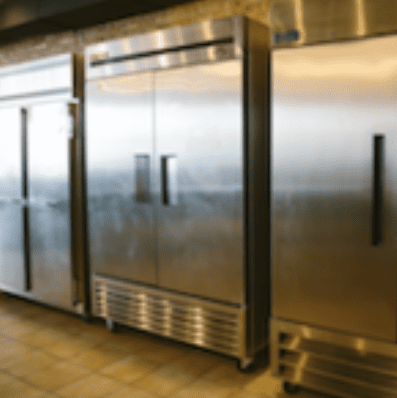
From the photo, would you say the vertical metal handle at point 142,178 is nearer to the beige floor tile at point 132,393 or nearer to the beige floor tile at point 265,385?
the beige floor tile at point 132,393

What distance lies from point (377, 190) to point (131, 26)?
10.1 ft

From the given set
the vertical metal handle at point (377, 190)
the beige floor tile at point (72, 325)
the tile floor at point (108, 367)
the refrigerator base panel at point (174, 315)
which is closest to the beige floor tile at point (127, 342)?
the tile floor at point (108, 367)

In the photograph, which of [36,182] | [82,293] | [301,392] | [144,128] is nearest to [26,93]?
[36,182]

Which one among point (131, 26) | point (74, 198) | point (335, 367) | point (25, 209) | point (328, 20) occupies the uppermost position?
point (131, 26)

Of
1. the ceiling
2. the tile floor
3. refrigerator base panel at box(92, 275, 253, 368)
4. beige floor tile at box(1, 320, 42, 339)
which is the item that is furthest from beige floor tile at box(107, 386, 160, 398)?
the ceiling

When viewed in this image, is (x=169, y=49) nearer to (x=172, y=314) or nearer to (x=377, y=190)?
(x=377, y=190)

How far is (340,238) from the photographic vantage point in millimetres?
2480

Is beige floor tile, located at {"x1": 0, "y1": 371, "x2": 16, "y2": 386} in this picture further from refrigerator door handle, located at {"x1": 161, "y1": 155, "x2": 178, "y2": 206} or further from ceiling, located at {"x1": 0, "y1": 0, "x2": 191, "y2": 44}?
ceiling, located at {"x1": 0, "y1": 0, "x2": 191, "y2": 44}

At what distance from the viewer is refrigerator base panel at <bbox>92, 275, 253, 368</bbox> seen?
2.98m

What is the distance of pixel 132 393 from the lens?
9.05 feet

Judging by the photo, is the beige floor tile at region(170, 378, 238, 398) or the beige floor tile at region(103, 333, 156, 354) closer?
the beige floor tile at region(170, 378, 238, 398)

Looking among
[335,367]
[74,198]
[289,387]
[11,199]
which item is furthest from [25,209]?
[335,367]

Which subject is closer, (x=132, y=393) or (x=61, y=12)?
(x=132, y=393)

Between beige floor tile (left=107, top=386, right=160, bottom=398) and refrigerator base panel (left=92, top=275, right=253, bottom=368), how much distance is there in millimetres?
513
